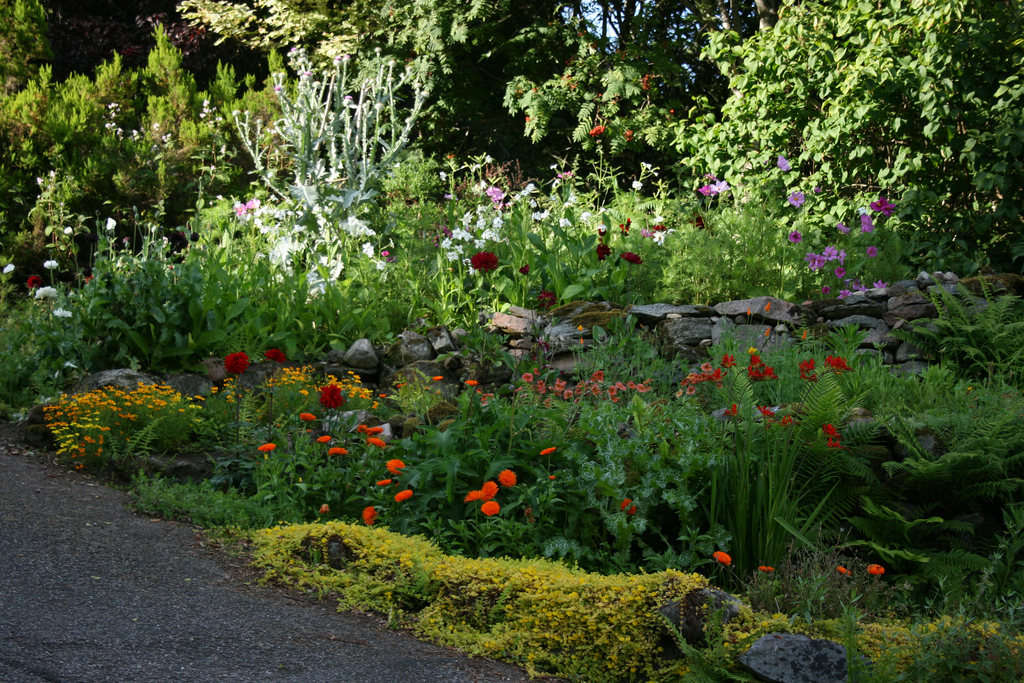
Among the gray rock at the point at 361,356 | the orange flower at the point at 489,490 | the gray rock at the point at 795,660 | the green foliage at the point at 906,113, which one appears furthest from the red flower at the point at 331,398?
the green foliage at the point at 906,113

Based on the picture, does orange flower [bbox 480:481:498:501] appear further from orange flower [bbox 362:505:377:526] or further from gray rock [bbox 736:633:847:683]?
gray rock [bbox 736:633:847:683]

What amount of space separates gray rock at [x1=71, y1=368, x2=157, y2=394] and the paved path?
1.48 m

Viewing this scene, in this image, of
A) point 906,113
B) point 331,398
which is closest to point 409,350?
point 331,398

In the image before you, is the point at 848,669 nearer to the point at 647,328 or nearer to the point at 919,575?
the point at 919,575

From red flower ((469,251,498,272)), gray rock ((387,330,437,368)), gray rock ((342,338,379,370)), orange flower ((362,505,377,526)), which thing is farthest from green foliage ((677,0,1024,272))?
orange flower ((362,505,377,526))

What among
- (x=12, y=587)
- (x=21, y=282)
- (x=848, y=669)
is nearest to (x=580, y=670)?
(x=848, y=669)

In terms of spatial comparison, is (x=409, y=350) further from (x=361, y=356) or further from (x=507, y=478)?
(x=507, y=478)

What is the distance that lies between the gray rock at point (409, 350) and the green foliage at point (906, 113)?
12.8 ft

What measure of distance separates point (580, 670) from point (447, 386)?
291cm

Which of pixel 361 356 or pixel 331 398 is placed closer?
pixel 331 398

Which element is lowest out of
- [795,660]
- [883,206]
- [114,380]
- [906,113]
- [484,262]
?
[795,660]

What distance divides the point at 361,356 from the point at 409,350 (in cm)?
33

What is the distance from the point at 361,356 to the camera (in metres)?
5.43

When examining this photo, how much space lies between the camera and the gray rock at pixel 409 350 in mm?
5531
